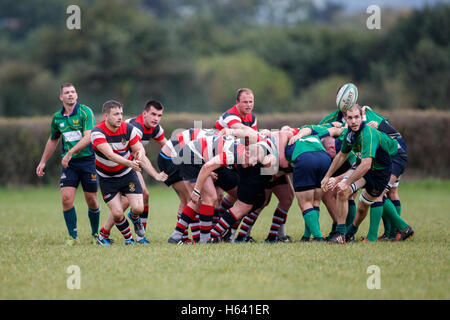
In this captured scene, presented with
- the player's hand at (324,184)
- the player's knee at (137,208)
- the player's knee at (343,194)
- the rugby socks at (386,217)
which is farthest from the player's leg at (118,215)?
the rugby socks at (386,217)

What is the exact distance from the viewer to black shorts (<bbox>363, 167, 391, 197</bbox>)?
26.9ft

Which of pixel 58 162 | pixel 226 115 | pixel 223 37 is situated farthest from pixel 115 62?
pixel 226 115

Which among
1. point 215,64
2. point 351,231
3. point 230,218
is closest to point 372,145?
point 351,231

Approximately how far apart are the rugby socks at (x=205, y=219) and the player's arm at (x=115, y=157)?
3.72 ft

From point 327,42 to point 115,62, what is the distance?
19.8 m

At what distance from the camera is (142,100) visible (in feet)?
143

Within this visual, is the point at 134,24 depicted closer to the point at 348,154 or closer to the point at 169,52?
the point at 169,52

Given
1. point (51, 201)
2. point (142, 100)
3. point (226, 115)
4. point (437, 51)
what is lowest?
point (51, 201)

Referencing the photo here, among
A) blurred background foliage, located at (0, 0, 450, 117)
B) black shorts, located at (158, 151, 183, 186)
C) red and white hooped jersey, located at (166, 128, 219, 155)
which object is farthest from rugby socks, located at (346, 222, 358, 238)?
blurred background foliage, located at (0, 0, 450, 117)

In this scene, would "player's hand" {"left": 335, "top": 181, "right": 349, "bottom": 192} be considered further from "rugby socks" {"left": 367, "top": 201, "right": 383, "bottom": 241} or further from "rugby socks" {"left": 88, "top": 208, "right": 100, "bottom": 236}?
"rugby socks" {"left": 88, "top": 208, "right": 100, "bottom": 236}

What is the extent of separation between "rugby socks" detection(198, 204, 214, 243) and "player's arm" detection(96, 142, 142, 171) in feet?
3.72

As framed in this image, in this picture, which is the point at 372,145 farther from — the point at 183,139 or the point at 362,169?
the point at 183,139

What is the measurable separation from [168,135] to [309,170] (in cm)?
1173

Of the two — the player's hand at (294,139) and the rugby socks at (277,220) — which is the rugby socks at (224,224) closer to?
the rugby socks at (277,220)
